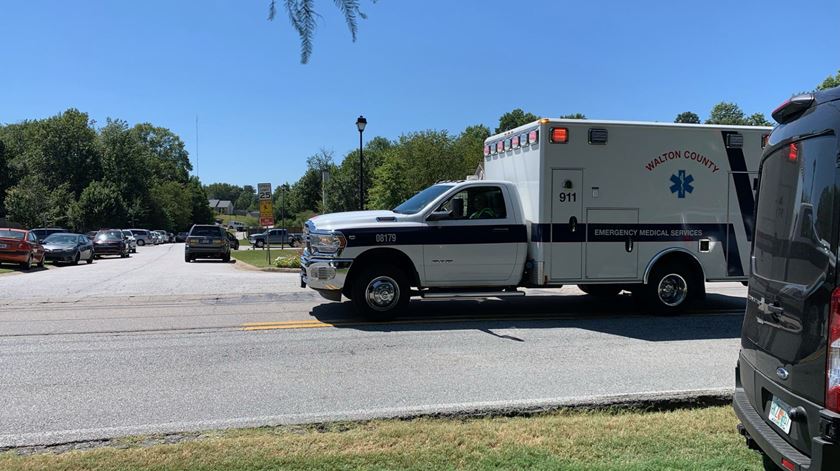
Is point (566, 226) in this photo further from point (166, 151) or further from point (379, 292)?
point (166, 151)

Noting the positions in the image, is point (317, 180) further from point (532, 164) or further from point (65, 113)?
point (532, 164)

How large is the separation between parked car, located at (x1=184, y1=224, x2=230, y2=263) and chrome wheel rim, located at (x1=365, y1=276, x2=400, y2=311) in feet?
62.8

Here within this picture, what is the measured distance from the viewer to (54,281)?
51.3 ft

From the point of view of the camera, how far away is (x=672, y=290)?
32.0ft

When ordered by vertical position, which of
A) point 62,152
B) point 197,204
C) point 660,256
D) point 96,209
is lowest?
point 660,256

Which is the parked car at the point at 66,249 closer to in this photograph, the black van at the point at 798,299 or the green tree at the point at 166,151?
the black van at the point at 798,299

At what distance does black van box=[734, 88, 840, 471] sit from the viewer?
2818 millimetres

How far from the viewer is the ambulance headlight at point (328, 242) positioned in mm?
8805

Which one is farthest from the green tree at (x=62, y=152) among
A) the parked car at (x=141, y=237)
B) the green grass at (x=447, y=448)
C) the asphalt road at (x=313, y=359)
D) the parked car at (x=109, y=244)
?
the green grass at (x=447, y=448)

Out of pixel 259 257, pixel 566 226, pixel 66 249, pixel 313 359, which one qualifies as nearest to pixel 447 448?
pixel 313 359

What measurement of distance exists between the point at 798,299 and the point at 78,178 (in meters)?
89.2

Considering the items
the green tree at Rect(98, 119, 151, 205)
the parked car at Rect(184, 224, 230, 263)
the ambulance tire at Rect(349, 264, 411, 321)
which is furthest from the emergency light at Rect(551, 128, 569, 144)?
the green tree at Rect(98, 119, 151, 205)

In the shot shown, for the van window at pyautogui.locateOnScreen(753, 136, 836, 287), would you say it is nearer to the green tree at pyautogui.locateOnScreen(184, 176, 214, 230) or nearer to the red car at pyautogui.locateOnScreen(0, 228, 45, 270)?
the red car at pyautogui.locateOnScreen(0, 228, 45, 270)

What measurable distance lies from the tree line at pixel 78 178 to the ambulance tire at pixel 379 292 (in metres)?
60.3
